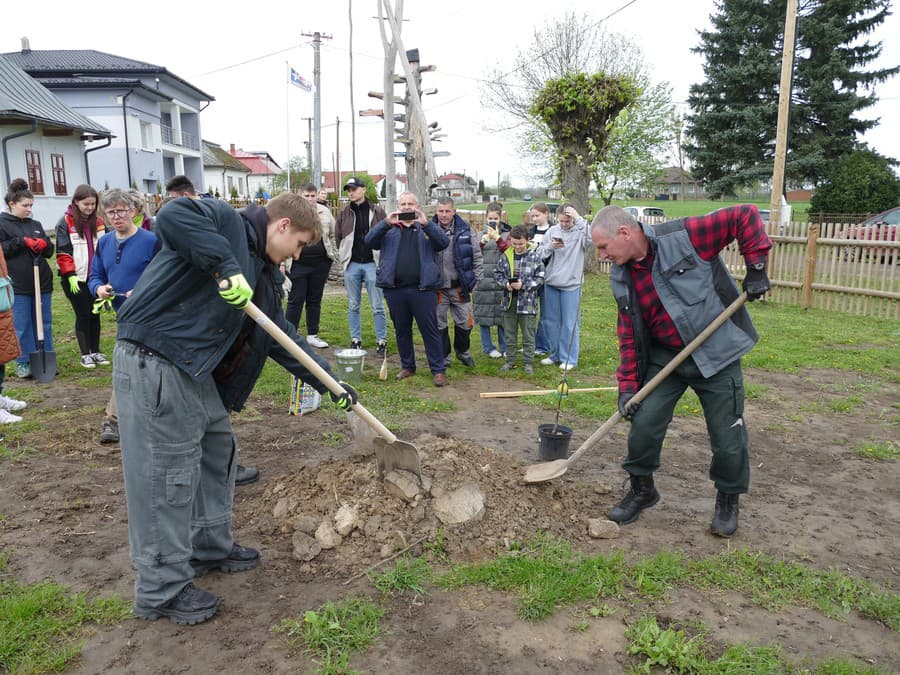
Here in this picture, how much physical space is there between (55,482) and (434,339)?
3.77 metres

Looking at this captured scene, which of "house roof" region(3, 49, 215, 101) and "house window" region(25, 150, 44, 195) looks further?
"house roof" region(3, 49, 215, 101)

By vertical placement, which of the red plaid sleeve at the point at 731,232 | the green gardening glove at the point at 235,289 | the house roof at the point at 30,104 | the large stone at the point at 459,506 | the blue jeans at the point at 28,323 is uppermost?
the house roof at the point at 30,104

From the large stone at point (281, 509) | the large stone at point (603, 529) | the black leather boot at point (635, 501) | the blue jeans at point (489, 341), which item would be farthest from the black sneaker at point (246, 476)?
the blue jeans at point (489, 341)

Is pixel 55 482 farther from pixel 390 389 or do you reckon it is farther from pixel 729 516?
pixel 729 516

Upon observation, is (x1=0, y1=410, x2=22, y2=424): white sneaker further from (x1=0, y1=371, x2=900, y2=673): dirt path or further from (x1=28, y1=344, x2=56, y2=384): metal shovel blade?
(x1=28, y1=344, x2=56, y2=384): metal shovel blade

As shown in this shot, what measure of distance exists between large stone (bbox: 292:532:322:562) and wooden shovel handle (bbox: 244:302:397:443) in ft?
2.28

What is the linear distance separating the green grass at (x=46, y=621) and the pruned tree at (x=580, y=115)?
40.6ft

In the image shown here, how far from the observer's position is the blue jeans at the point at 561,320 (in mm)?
7426

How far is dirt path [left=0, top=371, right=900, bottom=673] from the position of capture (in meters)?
2.80

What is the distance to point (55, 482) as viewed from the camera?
445 centimetres

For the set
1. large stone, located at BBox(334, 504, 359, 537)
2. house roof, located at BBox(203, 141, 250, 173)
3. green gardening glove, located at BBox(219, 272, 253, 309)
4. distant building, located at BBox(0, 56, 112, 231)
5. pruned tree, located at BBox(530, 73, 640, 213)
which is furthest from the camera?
house roof, located at BBox(203, 141, 250, 173)

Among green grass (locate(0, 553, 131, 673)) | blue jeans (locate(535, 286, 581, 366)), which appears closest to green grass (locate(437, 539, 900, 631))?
green grass (locate(0, 553, 131, 673))

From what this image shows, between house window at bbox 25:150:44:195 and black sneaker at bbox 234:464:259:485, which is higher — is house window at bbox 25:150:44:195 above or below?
above

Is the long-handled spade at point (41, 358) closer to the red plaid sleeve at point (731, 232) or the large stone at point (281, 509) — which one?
the large stone at point (281, 509)
